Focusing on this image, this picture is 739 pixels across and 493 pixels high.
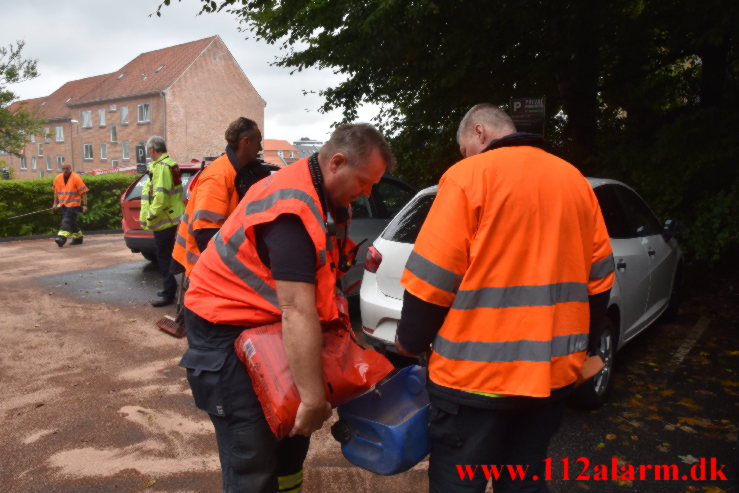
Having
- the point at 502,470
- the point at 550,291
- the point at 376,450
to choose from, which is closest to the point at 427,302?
the point at 550,291

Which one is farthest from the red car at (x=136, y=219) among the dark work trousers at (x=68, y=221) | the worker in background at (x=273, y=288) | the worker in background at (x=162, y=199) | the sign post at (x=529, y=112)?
the worker in background at (x=273, y=288)

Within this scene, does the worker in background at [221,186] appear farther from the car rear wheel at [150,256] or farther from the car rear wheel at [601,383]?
the car rear wheel at [150,256]

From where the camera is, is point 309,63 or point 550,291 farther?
point 309,63

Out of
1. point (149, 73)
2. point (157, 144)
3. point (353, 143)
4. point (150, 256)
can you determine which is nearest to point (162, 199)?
point (157, 144)

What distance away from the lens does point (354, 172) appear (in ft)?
6.28

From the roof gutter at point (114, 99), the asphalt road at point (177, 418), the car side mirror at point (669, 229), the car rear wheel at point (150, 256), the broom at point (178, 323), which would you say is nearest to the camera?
the asphalt road at point (177, 418)

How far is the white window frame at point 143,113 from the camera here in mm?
44028

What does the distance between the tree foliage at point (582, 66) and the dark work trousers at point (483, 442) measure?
5.14 m

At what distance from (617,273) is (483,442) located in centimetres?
300

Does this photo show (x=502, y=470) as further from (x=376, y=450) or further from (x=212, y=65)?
(x=212, y=65)

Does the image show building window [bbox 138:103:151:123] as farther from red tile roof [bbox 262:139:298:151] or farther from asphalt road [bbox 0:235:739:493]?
asphalt road [bbox 0:235:739:493]

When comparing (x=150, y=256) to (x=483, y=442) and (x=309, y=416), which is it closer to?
(x=309, y=416)

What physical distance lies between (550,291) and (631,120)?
7557 mm

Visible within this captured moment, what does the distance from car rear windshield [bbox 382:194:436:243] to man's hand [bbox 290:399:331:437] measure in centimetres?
274
